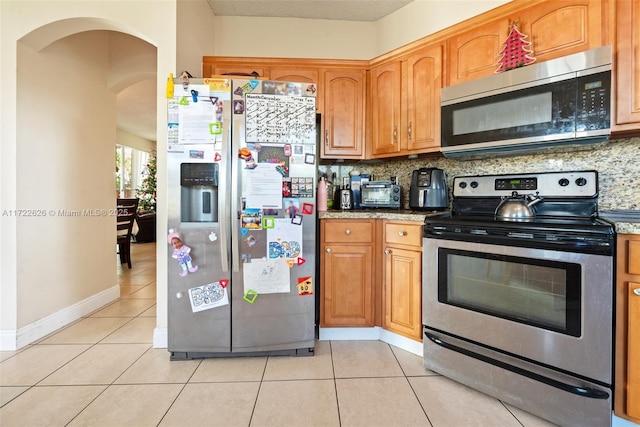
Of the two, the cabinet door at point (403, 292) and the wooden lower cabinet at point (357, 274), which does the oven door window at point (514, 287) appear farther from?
the wooden lower cabinet at point (357, 274)

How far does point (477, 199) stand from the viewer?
2.12 meters

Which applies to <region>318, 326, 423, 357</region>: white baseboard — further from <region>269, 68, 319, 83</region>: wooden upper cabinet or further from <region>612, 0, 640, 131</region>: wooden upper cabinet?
<region>269, 68, 319, 83</region>: wooden upper cabinet

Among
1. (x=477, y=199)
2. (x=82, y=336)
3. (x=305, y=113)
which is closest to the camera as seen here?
(x=305, y=113)

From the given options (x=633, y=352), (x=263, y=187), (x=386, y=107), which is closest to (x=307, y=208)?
(x=263, y=187)

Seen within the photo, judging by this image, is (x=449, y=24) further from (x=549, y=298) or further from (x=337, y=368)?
(x=337, y=368)

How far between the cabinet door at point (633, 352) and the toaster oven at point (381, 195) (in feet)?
4.74

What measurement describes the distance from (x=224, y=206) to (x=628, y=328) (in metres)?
2.05

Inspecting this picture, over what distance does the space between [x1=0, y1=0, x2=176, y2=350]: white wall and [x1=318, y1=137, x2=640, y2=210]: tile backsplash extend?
7.34ft

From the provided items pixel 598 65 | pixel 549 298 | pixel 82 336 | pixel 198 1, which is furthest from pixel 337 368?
pixel 198 1

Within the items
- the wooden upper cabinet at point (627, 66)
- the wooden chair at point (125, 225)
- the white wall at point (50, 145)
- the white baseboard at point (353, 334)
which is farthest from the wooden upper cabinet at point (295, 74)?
the wooden chair at point (125, 225)

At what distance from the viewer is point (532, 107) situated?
174cm

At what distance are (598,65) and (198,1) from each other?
8.81 feet

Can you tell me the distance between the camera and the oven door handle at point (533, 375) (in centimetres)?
131

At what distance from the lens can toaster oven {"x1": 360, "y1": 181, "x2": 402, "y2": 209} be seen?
247cm
